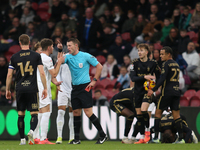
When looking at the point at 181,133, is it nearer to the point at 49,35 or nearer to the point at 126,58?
the point at 126,58

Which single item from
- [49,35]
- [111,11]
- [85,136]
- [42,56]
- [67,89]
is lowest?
[85,136]

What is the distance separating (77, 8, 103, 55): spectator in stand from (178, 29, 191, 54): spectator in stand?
131 inches

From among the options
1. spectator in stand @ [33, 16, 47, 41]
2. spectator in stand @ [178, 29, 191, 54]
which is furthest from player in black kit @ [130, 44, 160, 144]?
spectator in stand @ [33, 16, 47, 41]

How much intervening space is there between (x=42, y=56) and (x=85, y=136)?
3.26 metres

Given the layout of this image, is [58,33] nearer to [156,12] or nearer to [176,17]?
[156,12]

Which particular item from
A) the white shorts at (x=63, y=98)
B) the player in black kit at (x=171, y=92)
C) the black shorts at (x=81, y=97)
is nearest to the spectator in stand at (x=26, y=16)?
the white shorts at (x=63, y=98)

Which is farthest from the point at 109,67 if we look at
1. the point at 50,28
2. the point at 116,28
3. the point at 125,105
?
the point at 125,105

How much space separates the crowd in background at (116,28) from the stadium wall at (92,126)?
3.75ft

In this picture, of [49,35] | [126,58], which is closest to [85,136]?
[126,58]

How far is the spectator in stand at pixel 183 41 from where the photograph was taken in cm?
1305

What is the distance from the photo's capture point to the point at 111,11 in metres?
16.8

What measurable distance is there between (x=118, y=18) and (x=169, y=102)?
8.35 meters

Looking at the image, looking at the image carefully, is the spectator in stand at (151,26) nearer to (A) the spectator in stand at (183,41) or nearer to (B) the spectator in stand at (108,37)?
(A) the spectator in stand at (183,41)

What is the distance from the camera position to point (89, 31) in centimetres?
1493
